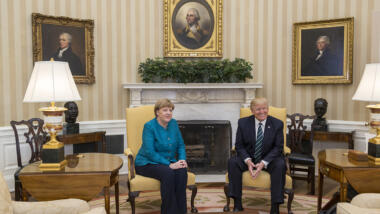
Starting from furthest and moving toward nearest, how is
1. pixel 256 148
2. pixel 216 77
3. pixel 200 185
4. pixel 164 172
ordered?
pixel 216 77 → pixel 200 185 → pixel 256 148 → pixel 164 172

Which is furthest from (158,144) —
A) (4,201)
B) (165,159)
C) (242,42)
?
(242,42)

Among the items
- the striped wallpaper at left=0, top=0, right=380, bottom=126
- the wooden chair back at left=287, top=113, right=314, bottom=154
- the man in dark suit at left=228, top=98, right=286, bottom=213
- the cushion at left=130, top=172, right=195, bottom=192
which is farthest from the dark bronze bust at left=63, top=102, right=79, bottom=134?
the wooden chair back at left=287, top=113, right=314, bottom=154

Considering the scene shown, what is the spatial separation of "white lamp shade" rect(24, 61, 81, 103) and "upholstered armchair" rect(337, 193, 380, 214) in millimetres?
2162

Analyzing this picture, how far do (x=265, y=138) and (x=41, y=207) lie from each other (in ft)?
7.51

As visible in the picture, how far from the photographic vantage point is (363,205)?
2211 millimetres

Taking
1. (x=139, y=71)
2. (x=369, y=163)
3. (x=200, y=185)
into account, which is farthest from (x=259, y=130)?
(x=139, y=71)

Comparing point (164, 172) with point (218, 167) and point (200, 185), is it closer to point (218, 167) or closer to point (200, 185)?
point (200, 185)

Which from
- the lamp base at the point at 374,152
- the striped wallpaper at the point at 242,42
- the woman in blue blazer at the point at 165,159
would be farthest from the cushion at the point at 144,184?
the striped wallpaper at the point at 242,42

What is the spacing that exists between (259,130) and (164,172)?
1.15 meters

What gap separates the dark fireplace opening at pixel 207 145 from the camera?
16.8 feet

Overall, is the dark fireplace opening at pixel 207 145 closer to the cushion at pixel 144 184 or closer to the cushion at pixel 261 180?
the cushion at pixel 261 180

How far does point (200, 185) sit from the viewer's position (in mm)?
4719

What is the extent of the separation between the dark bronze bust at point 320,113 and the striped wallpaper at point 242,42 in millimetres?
386

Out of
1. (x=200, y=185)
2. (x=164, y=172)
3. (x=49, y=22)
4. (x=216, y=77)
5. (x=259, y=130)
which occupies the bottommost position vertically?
(x=200, y=185)
